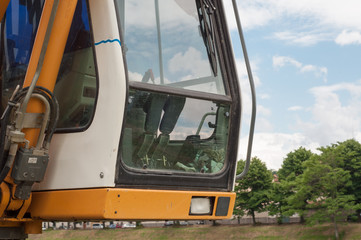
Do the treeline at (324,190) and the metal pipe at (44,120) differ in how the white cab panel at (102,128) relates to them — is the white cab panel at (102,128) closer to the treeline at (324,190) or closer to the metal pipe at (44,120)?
the metal pipe at (44,120)

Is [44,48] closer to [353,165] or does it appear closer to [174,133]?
[174,133]

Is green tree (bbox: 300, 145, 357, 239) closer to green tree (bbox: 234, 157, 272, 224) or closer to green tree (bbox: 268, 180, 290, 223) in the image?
green tree (bbox: 268, 180, 290, 223)

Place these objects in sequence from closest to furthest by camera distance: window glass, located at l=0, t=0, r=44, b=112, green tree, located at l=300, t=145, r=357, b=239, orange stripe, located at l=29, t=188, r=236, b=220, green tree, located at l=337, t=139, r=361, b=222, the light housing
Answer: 1. orange stripe, located at l=29, t=188, r=236, b=220
2. the light housing
3. window glass, located at l=0, t=0, r=44, b=112
4. green tree, located at l=300, t=145, r=357, b=239
5. green tree, located at l=337, t=139, r=361, b=222

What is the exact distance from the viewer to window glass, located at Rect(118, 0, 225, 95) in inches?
158

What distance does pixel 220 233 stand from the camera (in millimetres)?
55062

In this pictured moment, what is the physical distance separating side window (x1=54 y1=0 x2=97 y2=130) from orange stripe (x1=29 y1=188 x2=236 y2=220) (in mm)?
529

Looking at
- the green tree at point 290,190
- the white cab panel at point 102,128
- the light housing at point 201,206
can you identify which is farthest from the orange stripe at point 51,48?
the green tree at point 290,190

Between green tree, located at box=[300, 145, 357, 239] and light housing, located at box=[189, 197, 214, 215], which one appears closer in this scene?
light housing, located at box=[189, 197, 214, 215]

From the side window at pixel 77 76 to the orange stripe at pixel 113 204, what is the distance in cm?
53

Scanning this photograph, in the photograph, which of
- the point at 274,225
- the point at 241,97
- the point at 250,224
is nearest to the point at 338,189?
the point at 274,225

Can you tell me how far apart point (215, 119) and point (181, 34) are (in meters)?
0.73

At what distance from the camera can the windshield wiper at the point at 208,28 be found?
14.5 feet

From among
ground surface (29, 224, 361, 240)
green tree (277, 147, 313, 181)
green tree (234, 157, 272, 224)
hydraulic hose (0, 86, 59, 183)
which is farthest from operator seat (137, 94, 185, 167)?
green tree (277, 147, 313, 181)

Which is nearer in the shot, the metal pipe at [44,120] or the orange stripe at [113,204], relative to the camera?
the orange stripe at [113,204]
